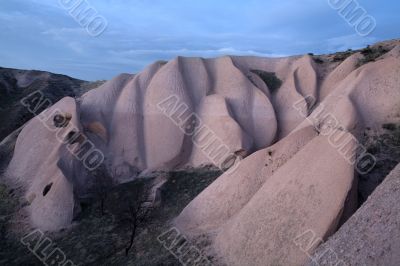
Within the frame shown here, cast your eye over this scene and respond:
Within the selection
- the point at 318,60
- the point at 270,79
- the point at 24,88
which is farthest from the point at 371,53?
the point at 24,88

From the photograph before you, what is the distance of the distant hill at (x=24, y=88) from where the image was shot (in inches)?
1234

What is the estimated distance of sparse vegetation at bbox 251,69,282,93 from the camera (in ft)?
77.1

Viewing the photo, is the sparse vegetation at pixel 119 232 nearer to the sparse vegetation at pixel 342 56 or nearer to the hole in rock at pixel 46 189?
the hole in rock at pixel 46 189

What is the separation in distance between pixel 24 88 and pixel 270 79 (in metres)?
31.6

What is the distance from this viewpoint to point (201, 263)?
11297mm

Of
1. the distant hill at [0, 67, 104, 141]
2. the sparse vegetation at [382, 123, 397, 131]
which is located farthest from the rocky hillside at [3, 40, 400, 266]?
the distant hill at [0, 67, 104, 141]

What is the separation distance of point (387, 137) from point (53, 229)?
12.9 metres


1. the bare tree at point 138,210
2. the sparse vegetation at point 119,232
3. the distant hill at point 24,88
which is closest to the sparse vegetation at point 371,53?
the sparse vegetation at point 119,232

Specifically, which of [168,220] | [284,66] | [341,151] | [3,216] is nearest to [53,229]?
[3,216]

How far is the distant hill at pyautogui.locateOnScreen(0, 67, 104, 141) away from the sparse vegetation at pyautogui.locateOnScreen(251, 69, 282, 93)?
A: 18.6 m

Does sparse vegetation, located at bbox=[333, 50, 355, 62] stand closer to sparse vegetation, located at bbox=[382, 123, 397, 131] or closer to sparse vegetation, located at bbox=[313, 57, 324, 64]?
sparse vegetation, located at bbox=[313, 57, 324, 64]

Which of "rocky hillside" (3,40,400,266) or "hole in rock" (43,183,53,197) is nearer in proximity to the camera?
"rocky hillside" (3,40,400,266)

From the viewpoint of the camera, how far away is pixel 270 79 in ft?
78.2

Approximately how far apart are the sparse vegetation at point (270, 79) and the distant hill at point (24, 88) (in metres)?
18.6
